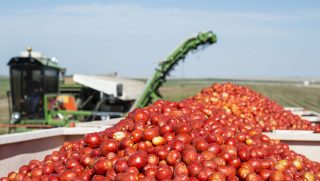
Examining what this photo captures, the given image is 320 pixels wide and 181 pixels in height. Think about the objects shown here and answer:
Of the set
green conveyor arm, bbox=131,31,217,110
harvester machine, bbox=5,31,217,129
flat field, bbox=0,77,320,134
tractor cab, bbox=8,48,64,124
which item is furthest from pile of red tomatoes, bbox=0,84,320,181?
flat field, bbox=0,77,320,134

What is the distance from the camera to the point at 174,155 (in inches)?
151

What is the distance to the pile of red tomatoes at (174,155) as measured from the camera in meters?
3.71

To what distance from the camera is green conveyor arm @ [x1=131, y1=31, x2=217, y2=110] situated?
12070 mm

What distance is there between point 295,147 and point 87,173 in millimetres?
2799

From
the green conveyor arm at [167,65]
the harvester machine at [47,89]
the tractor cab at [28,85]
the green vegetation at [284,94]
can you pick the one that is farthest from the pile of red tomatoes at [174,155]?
the green vegetation at [284,94]

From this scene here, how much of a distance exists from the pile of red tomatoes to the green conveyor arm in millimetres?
6805

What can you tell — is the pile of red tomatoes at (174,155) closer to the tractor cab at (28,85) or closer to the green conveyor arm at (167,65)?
the green conveyor arm at (167,65)

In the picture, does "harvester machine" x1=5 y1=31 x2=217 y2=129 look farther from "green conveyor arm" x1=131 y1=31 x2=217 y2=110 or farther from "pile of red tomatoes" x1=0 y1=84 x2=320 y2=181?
"pile of red tomatoes" x1=0 y1=84 x2=320 y2=181

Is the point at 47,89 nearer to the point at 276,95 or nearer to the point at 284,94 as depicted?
the point at 276,95

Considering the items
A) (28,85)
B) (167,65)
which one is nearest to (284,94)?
(167,65)

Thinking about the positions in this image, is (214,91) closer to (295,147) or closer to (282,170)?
(295,147)

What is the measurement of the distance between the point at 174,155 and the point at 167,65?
8622 mm

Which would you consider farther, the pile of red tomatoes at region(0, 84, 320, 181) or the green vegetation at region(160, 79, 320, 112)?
the green vegetation at region(160, 79, 320, 112)

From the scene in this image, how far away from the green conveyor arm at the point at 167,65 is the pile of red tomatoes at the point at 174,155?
268 inches
